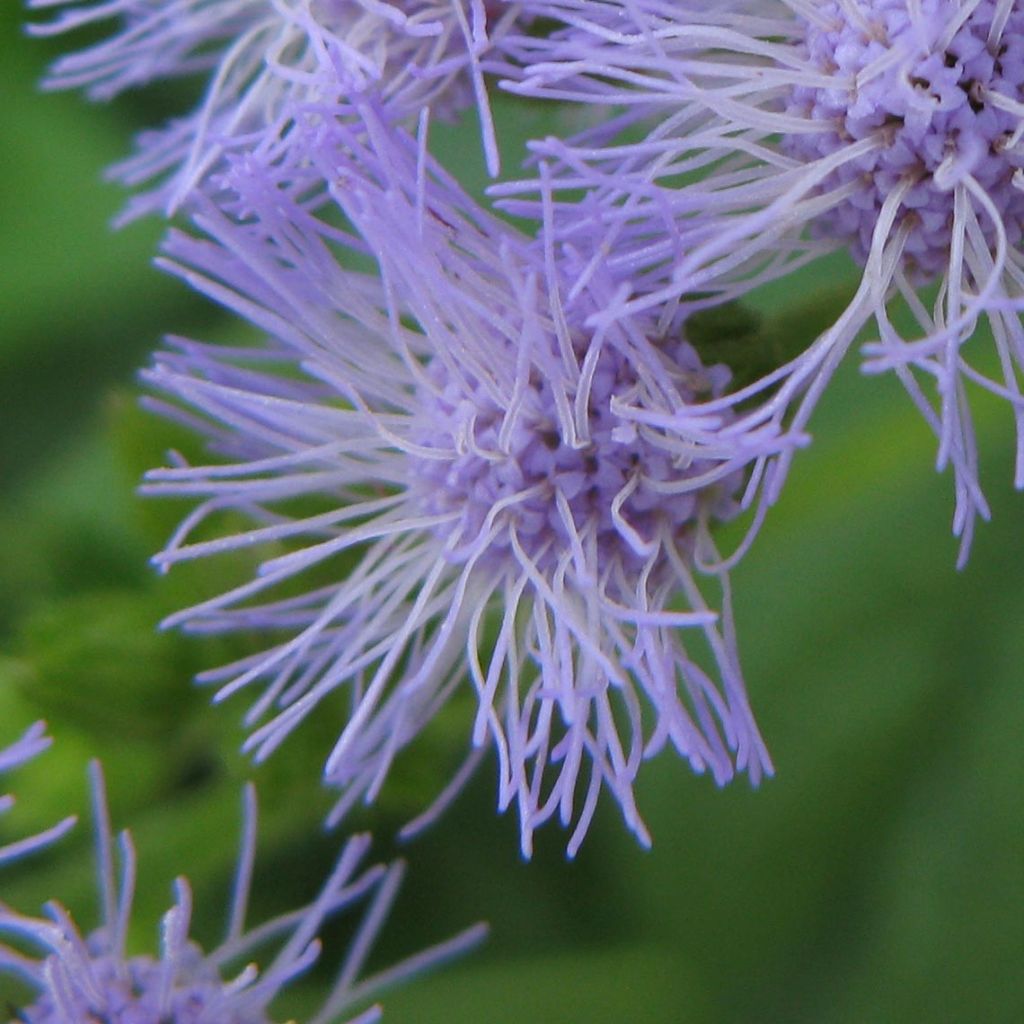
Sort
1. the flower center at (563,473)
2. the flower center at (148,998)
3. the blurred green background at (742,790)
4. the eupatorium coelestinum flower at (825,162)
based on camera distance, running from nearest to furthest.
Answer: the eupatorium coelestinum flower at (825,162), the flower center at (563,473), the flower center at (148,998), the blurred green background at (742,790)

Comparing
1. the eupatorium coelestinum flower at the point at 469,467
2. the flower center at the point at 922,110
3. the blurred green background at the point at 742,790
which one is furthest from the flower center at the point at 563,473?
the blurred green background at the point at 742,790

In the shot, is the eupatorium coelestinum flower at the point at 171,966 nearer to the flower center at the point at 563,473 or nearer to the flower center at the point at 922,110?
the flower center at the point at 563,473

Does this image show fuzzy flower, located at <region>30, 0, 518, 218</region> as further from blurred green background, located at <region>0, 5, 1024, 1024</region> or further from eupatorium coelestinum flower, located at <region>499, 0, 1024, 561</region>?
blurred green background, located at <region>0, 5, 1024, 1024</region>

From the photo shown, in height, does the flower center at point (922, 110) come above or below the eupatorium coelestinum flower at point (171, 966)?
above

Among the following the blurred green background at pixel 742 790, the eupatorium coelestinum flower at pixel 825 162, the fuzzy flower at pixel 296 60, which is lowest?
the blurred green background at pixel 742 790

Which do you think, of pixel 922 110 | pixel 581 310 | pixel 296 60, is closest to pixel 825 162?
pixel 922 110

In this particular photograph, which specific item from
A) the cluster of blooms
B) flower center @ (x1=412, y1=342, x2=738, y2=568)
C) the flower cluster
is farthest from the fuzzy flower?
the cluster of blooms

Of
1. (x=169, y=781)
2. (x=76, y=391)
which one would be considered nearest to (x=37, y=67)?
(x=76, y=391)

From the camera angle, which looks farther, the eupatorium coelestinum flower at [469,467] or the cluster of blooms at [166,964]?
the cluster of blooms at [166,964]
